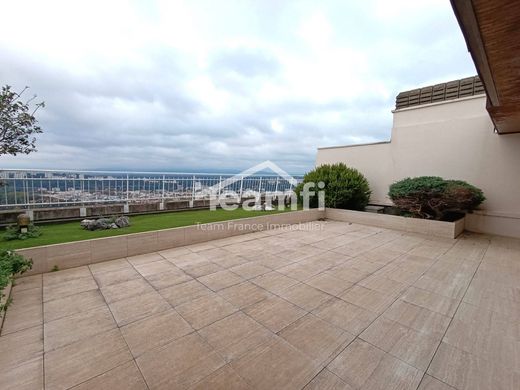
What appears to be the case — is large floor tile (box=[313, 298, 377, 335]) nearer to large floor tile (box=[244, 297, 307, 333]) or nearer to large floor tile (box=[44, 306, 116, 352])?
large floor tile (box=[244, 297, 307, 333])

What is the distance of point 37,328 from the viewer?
2.24m

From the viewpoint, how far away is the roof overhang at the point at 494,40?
5.77 feet

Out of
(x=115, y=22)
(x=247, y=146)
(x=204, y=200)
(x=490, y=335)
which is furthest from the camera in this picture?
(x=247, y=146)

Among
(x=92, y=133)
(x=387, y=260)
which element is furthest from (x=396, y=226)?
(x=92, y=133)

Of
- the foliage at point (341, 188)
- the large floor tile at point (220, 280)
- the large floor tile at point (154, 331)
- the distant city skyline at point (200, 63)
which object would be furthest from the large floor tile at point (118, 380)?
the foliage at point (341, 188)

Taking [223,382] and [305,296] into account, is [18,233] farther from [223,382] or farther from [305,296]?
[305,296]

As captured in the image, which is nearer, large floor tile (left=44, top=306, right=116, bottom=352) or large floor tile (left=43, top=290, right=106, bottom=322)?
large floor tile (left=44, top=306, right=116, bottom=352)

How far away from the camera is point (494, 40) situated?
7.18ft

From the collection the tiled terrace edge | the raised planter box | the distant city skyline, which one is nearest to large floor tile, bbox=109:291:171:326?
the tiled terrace edge

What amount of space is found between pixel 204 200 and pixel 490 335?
23.5 feet

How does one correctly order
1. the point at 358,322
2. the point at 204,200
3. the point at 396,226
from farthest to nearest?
1. the point at 204,200
2. the point at 396,226
3. the point at 358,322

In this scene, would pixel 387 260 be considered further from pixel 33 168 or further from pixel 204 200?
pixel 33 168

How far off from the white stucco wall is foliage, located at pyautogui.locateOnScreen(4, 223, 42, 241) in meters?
10.4

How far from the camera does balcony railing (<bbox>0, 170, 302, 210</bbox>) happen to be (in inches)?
185
